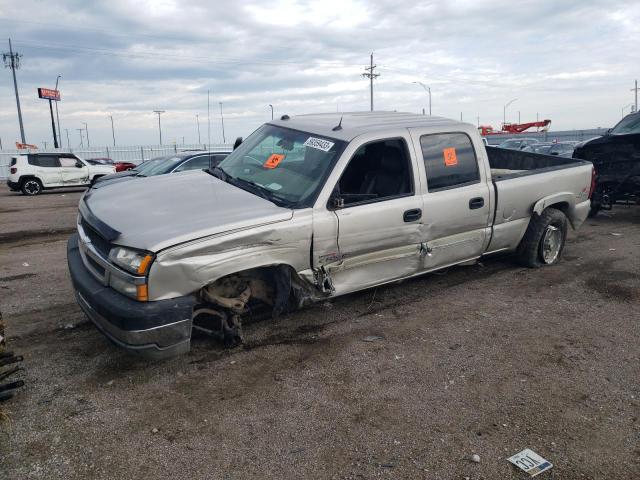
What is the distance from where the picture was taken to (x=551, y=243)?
6.38 m

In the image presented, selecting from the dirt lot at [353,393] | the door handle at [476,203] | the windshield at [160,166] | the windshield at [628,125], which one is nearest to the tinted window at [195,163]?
the windshield at [160,166]

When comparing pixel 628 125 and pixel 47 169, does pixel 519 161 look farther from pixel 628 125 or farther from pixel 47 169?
pixel 47 169

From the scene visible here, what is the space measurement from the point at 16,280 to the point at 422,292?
4799mm

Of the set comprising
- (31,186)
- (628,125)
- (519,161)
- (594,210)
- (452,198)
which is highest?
(628,125)

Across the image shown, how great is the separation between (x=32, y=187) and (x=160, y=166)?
10357 millimetres

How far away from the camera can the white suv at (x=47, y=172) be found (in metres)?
18.4

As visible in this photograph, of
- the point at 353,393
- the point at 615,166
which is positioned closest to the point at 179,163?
the point at 615,166

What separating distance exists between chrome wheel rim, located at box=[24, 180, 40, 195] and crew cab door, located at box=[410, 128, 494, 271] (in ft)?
59.2

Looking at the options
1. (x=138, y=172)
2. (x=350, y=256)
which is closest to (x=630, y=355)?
(x=350, y=256)

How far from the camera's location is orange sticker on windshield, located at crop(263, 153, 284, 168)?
459cm

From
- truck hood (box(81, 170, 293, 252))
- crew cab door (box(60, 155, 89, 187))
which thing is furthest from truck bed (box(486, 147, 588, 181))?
crew cab door (box(60, 155, 89, 187))

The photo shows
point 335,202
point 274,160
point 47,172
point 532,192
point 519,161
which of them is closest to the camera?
point 335,202

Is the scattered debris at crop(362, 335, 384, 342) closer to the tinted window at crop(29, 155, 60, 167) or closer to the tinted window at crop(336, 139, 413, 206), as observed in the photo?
the tinted window at crop(336, 139, 413, 206)

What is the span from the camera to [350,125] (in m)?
4.75
